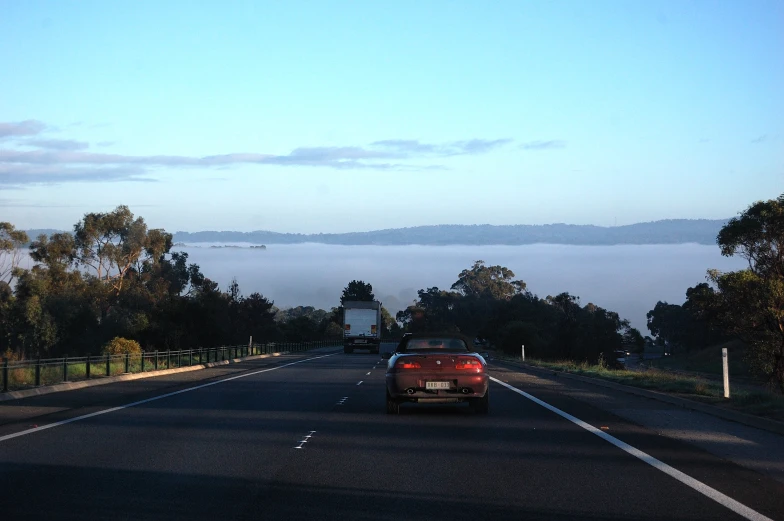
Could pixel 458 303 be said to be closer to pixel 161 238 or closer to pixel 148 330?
pixel 161 238

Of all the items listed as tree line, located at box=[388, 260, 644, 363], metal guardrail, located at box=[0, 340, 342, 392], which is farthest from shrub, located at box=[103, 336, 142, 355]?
tree line, located at box=[388, 260, 644, 363]

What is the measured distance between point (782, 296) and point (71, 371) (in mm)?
25908

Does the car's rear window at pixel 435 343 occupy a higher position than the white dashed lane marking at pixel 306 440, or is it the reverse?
the car's rear window at pixel 435 343

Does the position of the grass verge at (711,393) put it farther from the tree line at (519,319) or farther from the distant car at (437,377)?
the tree line at (519,319)

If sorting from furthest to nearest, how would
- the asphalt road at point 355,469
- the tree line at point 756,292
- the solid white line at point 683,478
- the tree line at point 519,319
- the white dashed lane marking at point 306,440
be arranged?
the tree line at point 519,319, the tree line at point 756,292, the white dashed lane marking at point 306,440, the asphalt road at point 355,469, the solid white line at point 683,478

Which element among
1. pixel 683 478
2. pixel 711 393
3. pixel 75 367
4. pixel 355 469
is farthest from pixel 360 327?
pixel 683 478

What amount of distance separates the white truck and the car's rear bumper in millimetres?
49912

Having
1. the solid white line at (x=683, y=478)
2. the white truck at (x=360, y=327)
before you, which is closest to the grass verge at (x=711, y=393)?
the solid white line at (x=683, y=478)

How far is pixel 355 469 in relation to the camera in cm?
1004

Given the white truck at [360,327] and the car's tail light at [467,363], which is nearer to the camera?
the car's tail light at [467,363]

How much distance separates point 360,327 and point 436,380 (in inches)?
1992

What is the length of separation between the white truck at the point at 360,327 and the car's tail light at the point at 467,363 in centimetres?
5009

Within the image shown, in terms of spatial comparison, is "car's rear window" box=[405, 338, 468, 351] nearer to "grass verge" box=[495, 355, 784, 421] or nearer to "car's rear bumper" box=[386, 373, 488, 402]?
"car's rear bumper" box=[386, 373, 488, 402]

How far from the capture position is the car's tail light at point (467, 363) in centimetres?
1541
